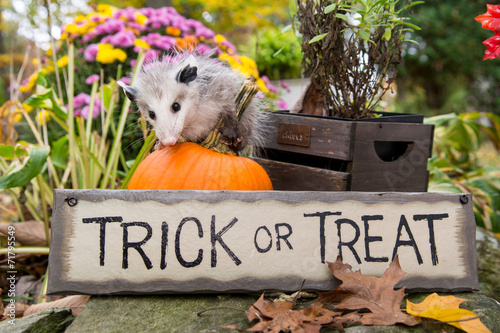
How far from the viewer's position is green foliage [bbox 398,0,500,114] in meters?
8.66

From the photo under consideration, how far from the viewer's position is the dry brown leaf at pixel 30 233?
1726mm

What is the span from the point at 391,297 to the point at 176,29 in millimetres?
2699

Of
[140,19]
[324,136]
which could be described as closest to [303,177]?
[324,136]

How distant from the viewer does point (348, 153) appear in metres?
1.45

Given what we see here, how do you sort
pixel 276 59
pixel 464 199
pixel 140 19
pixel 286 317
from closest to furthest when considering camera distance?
1. pixel 286 317
2. pixel 464 199
3. pixel 140 19
4. pixel 276 59

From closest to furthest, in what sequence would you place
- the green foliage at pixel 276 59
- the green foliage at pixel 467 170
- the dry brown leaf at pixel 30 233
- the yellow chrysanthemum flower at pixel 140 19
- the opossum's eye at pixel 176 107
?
the opossum's eye at pixel 176 107, the dry brown leaf at pixel 30 233, the green foliage at pixel 467 170, the yellow chrysanthemum flower at pixel 140 19, the green foliage at pixel 276 59

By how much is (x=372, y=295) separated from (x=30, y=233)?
1.45m

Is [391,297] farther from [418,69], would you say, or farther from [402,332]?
[418,69]

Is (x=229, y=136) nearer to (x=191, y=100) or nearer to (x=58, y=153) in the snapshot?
(x=191, y=100)

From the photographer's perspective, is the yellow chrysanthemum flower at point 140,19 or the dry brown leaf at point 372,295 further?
the yellow chrysanthemum flower at point 140,19

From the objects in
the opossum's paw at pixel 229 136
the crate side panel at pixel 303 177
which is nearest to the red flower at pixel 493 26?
the crate side panel at pixel 303 177

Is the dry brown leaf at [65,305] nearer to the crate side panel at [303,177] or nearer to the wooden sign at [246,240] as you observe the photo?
the wooden sign at [246,240]

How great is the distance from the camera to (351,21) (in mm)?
1570

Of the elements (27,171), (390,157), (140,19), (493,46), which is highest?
(140,19)
